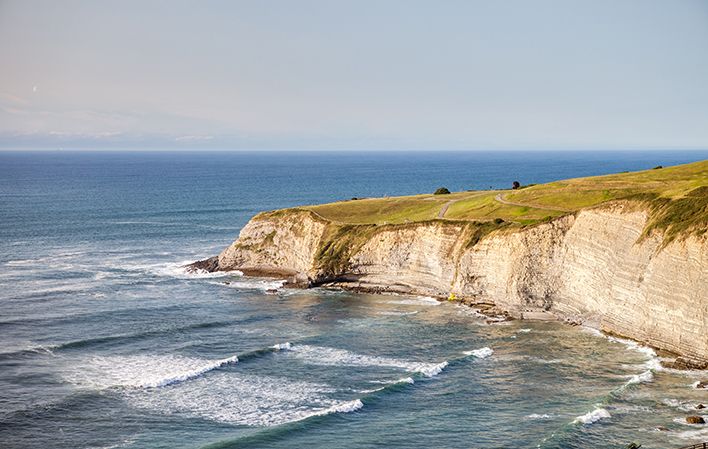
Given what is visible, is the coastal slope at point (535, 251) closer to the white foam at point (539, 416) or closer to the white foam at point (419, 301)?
the white foam at point (419, 301)

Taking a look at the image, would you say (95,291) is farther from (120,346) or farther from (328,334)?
(328,334)

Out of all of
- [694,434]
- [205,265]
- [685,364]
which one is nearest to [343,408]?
[694,434]

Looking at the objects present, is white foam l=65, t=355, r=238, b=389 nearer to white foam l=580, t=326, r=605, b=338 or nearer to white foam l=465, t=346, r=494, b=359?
white foam l=465, t=346, r=494, b=359

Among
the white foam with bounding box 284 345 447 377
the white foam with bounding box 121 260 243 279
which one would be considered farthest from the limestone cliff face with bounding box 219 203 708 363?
the white foam with bounding box 284 345 447 377

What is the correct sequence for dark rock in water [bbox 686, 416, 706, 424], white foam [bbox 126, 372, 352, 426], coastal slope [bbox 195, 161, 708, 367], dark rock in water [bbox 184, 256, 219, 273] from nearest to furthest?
dark rock in water [bbox 686, 416, 706, 424] < white foam [bbox 126, 372, 352, 426] < coastal slope [bbox 195, 161, 708, 367] < dark rock in water [bbox 184, 256, 219, 273]

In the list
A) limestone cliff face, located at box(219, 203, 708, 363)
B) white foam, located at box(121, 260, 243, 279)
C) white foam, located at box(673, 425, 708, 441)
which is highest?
limestone cliff face, located at box(219, 203, 708, 363)

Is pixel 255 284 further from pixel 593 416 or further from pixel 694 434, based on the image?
pixel 694 434

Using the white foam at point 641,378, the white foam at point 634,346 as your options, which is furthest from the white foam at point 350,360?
the white foam at point 634,346
